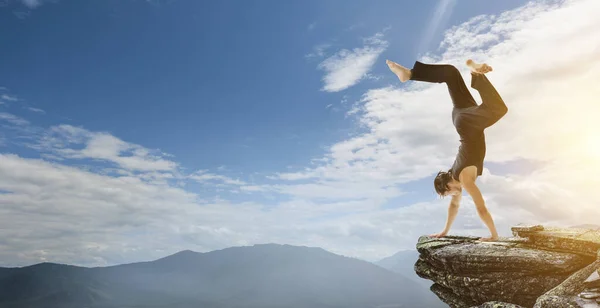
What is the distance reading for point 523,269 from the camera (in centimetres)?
1322

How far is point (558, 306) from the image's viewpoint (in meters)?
10.8

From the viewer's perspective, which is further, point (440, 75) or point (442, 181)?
point (442, 181)

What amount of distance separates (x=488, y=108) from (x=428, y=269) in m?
7.67

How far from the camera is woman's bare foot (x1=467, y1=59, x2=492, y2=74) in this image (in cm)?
1123

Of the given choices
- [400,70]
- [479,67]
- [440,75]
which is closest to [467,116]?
[440,75]

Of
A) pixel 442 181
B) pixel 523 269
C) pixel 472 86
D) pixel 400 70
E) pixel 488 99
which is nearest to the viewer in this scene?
pixel 488 99

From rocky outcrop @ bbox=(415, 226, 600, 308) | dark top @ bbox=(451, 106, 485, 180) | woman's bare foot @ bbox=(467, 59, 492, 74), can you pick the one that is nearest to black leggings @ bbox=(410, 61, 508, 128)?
dark top @ bbox=(451, 106, 485, 180)

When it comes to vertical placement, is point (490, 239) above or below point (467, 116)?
below

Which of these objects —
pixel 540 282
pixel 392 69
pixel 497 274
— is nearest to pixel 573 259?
pixel 540 282

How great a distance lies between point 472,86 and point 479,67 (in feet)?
4.51

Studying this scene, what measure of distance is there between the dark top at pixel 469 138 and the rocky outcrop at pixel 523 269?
9.95ft

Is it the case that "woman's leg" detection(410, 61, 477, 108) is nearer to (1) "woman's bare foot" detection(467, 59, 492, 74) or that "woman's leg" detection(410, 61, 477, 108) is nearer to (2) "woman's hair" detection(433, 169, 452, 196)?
(1) "woman's bare foot" detection(467, 59, 492, 74)

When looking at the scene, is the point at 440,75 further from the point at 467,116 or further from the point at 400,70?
the point at 467,116

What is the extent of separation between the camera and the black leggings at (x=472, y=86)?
12305 mm
